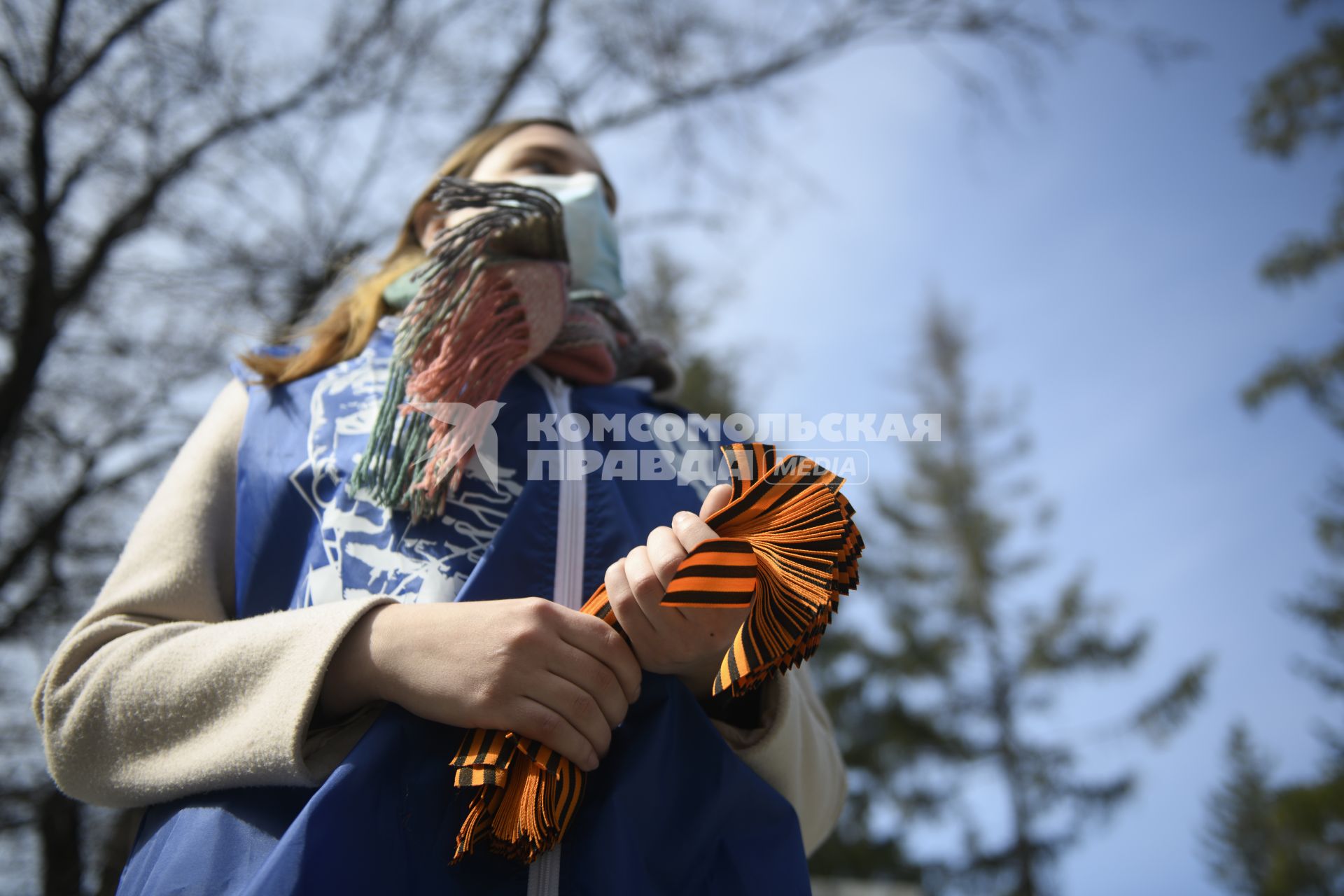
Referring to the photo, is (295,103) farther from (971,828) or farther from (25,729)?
(971,828)

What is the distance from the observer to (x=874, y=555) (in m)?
16.3

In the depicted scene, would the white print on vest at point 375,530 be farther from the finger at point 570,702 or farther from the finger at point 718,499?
the finger at point 718,499

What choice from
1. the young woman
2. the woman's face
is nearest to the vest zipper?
the young woman

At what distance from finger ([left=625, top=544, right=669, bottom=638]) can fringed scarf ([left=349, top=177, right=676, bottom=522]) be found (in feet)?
1.47

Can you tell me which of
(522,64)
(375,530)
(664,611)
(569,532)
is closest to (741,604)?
(664,611)

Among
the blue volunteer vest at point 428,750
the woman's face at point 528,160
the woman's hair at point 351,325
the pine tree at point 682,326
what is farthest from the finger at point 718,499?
the pine tree at point 682,326

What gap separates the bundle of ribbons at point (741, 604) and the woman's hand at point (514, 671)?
3 cm

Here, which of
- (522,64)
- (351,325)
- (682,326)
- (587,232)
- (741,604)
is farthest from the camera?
(682,326)

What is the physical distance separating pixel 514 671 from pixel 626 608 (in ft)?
0.52

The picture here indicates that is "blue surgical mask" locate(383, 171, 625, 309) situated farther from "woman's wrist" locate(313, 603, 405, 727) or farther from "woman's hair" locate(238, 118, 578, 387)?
"woman's wrist" locate(313, 603, 405, 727)

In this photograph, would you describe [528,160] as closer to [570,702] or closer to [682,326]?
[570,702]

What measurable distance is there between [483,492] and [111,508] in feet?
12.3

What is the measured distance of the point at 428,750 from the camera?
3.78 feet

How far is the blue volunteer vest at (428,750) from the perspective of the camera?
1.06 meters
